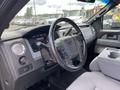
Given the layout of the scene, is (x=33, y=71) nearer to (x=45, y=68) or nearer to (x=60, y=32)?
(x=45, y=68)

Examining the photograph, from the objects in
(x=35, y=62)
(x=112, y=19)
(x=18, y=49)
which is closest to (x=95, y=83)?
(x=35, y=62)

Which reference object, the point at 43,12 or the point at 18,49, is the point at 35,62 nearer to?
the point at 18,49

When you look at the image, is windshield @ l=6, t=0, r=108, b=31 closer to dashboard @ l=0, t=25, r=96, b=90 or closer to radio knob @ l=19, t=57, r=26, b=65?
dashboard @ l=0, t=25, r=96, b=90

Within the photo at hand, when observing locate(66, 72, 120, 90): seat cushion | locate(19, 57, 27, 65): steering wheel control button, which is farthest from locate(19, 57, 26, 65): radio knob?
locate(66, 72, 120, 90): seat cushion

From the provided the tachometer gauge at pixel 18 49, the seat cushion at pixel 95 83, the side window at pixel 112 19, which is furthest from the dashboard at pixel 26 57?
the side window at pixel 112 19

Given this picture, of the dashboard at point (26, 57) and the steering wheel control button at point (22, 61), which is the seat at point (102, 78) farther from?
the steering wheel control button at point (22, 61)

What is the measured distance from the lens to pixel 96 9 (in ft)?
9.36

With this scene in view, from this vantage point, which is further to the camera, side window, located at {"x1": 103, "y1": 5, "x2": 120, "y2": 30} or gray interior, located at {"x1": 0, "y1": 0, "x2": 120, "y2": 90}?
side window, located at {"x1": 103, "y1": 5, "x2": 120, "y2": 30}

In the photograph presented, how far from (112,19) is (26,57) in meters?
1.59

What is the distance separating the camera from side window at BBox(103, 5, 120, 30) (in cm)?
274

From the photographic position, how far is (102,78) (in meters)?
1.58

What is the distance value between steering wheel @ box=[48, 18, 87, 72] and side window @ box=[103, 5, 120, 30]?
42.2 inches

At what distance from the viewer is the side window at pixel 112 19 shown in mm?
2744

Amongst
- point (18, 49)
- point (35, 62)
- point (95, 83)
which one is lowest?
point (95, 83)
